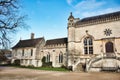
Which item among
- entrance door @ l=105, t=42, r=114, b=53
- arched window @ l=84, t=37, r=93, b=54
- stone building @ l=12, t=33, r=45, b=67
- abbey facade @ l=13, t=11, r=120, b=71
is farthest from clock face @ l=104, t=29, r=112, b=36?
stone building @ l=12, t=33, r=45, b=67

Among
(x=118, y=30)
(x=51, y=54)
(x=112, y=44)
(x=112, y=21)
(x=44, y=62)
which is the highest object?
(x=112, y=21)

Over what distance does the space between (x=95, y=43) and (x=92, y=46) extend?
3.30 feet

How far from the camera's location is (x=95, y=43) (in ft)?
94.2

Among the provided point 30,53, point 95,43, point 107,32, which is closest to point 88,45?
point 95,43

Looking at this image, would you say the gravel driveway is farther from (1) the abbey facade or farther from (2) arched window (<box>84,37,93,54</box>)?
(2) arched window (<box>84,37,93,54</box>)

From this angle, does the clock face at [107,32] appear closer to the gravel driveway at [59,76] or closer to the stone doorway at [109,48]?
the stone doorway at [109,48]

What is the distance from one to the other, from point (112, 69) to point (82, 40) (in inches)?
386

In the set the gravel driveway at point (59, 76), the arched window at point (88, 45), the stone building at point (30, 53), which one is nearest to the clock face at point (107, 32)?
the arched window at point (88, 45)

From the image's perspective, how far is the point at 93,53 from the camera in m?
28.7

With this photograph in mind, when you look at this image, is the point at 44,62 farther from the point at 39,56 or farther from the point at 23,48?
the point at 23,48

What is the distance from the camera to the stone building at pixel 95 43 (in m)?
24.8

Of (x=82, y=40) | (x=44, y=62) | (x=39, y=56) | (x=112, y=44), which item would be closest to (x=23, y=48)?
(x=39, y=56)

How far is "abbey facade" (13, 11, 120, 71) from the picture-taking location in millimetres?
24891

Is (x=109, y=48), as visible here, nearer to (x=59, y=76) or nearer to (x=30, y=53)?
(x=59, y=76)
